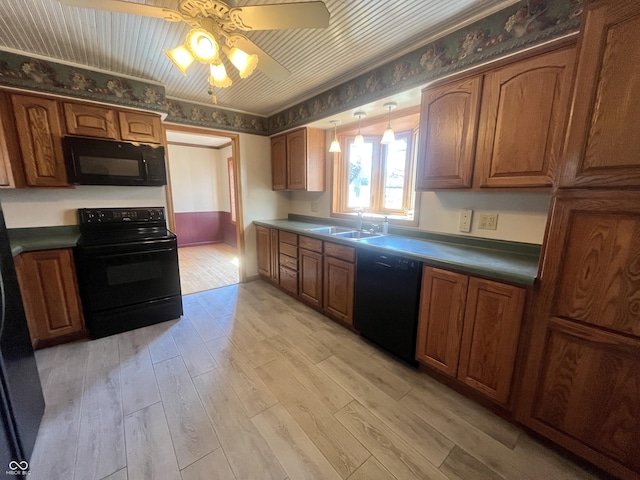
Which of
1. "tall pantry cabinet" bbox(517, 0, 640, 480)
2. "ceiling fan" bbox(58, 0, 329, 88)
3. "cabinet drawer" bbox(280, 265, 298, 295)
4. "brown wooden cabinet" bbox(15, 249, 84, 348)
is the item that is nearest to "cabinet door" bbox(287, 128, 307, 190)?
"cabinet drawer" bbox(280, 265, 298, 295)

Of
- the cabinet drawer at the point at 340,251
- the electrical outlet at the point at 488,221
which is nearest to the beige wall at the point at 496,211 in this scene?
the electrical outlet at the point at 488,221

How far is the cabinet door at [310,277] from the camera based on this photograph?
2.76 metres

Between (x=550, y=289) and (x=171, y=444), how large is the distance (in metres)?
2.11

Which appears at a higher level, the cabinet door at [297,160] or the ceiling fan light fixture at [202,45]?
the ceiling fan light fixture at [202,45]

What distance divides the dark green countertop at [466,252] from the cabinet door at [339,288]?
24 centimetres

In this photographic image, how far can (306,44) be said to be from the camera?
6.21 ft

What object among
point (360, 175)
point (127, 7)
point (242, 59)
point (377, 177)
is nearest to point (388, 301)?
point (377, 177)

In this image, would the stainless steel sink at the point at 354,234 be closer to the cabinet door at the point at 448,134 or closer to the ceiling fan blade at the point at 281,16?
the cabinet door at the point at 448,134

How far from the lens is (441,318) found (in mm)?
1716

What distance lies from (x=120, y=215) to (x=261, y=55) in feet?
7.51

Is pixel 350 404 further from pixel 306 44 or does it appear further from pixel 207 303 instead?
pixel 306 44

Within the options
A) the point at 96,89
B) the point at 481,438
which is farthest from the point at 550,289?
the point at 96,89

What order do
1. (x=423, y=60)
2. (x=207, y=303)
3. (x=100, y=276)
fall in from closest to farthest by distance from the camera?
(x=423, y=60)
(x=100, y=276)
(x=207, y=303)

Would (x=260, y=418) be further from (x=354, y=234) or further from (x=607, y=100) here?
(x=607, y=100)
